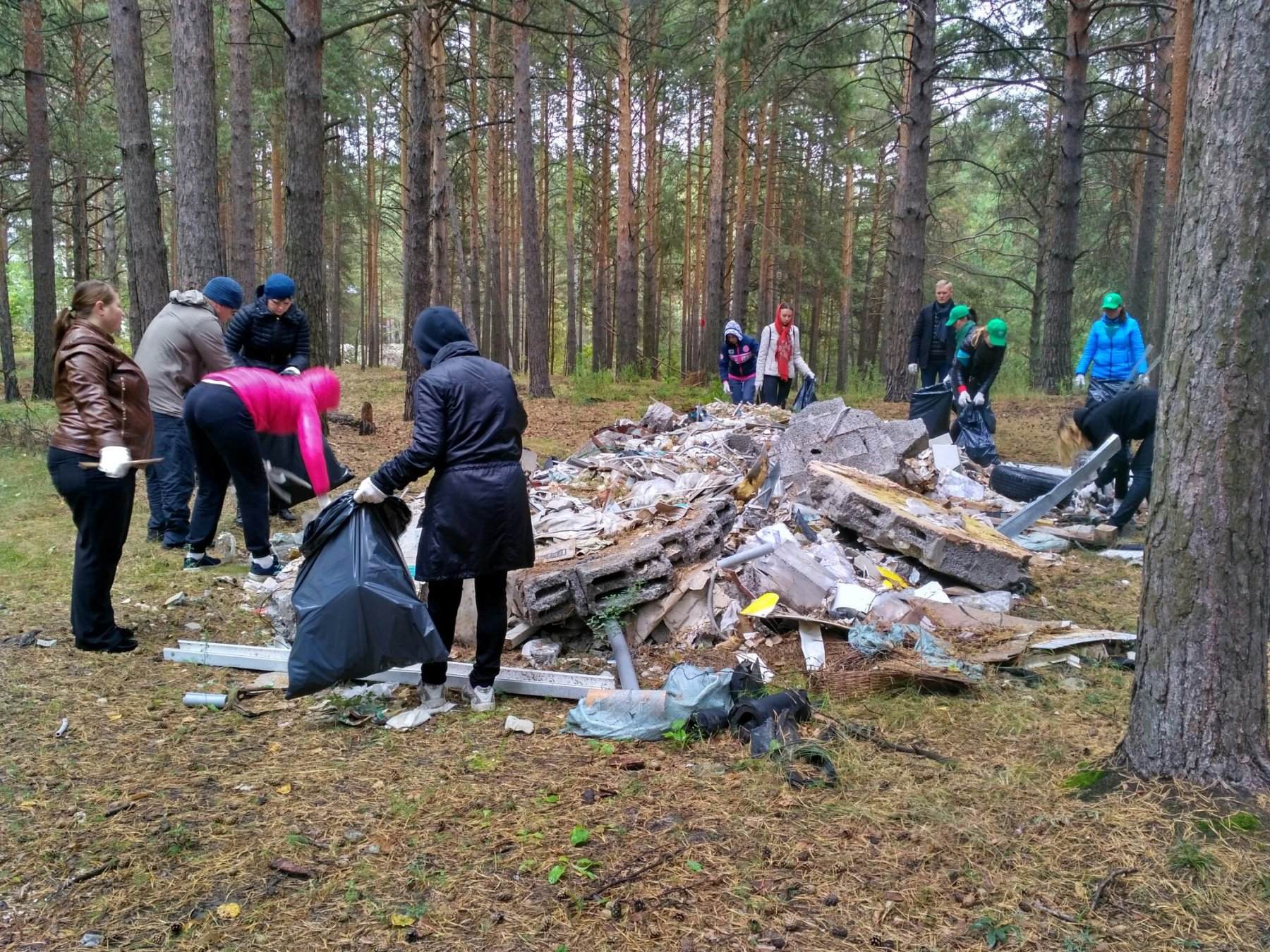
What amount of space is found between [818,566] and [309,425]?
3.67 m

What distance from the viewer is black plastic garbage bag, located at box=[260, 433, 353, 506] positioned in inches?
242

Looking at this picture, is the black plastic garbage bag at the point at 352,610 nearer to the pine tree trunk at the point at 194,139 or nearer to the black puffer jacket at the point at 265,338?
the black puffer jacket at the point at 265,338

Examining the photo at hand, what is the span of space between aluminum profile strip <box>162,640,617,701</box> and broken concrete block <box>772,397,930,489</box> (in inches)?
144

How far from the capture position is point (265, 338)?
21.3ft

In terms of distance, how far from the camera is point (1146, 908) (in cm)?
262

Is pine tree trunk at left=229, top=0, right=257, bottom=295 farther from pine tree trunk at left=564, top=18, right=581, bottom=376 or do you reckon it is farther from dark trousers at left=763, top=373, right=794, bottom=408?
dark trousers at left=763, top=373, right=794, bottom=408

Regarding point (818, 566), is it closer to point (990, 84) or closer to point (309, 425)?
point (309, 425)

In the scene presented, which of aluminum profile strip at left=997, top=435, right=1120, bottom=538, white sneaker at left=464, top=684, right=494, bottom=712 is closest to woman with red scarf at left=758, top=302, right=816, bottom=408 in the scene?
aluminum profile strip at left=997, top=435, right=1120, bottom=538

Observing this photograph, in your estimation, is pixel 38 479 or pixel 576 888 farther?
pixel 38 479

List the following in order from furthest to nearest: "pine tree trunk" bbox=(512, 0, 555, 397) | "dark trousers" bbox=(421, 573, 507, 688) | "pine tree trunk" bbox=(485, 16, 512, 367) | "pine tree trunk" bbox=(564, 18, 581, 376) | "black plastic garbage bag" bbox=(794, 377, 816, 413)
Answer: "pine tree trunk" bbox=(564, 18, 581, 376), "pine tree trunk" bbox=(485, 16, 512, 367), "pine tree trunk" bbox=(512, 0, 555, 397), "black plastic garbage bag" bbox=(794, 377, 816, 413), "dark trousers" bbox=(421, 573, 507, 688)

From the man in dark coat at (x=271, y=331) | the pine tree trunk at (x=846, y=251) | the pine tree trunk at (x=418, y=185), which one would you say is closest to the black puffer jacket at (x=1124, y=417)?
the man in dark coat at (x=271, y=331)

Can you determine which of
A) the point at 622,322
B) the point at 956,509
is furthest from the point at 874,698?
the point at 622,322

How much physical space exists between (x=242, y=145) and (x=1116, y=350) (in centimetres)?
1243

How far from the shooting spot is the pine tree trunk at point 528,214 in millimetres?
15120
